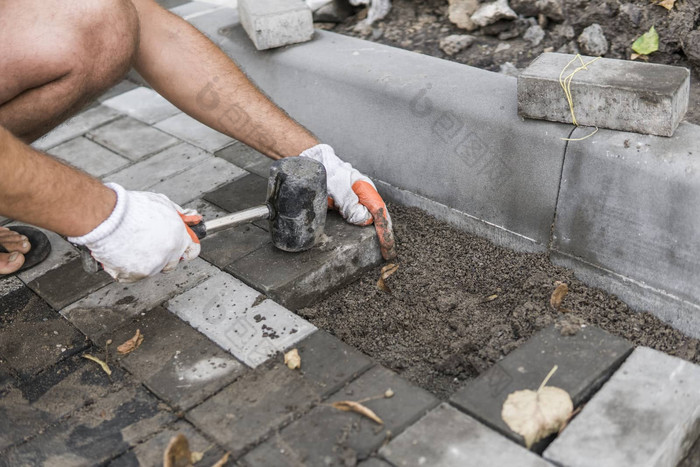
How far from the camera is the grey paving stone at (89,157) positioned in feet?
13.2

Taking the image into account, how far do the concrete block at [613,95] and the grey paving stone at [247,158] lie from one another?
1565mm

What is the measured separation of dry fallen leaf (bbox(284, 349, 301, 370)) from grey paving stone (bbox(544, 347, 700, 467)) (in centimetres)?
87

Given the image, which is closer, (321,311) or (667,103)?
(667,103)

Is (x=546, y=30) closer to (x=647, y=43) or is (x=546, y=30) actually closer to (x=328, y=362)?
(x=647, y=43)

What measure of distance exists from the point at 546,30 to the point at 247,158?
183cm

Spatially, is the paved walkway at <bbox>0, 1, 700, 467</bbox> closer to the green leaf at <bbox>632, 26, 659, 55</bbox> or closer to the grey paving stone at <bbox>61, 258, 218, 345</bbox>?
the grey paving stone at <bbox>61, 258, 218, 345</bbox>

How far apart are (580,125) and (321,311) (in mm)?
1277

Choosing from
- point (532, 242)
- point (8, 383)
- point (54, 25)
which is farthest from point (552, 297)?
point (54, 25)

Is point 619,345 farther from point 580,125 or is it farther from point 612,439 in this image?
point 580,125

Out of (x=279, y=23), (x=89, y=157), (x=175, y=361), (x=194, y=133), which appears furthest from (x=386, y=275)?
(x=89, y=157)

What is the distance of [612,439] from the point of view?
194cm

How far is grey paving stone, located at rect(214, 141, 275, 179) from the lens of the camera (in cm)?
380

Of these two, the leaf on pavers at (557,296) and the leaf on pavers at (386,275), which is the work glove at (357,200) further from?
the leaf on pavers at (557,296)

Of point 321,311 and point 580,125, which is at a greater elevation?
point 580,125
